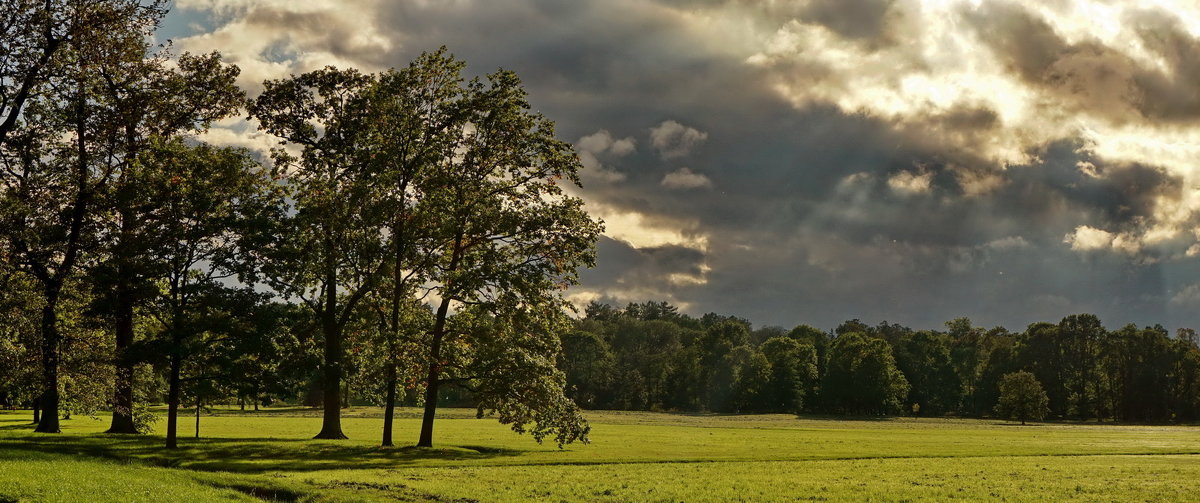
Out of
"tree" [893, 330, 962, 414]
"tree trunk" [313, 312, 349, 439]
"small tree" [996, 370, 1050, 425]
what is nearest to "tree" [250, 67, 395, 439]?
"tree trunk" [313, 312, 349, 439]

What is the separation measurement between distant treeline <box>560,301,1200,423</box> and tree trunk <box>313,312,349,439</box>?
394ft

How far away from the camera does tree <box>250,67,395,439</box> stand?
149ft

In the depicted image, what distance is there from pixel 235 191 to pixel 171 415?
10.6 metres

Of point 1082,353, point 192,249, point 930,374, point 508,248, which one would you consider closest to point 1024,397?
point 930,374

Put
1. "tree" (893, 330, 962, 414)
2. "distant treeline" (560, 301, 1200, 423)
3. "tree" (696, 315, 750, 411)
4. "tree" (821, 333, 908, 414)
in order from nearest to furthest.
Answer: "tree" (821, 333, 908, 414)
"distant treeline" (560, 301, 1200, 423)
"tree" (696, 315, 750, 411)
"tree" (893, 330, 962, 414)

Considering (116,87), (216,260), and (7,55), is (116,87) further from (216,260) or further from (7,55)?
(216,260)

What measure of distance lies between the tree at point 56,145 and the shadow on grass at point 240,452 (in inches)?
179

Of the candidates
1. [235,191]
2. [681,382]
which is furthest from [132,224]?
[681,382]

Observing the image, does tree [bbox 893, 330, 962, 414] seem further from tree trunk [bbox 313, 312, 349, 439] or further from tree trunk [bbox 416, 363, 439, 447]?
tree trunk [bbox 313, 312, 349, 439]

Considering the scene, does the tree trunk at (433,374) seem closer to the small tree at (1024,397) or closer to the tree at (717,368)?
the small tree at (1024,397)

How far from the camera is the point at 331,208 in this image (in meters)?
45.9

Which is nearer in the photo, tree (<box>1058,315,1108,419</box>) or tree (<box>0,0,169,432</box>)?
tree (<box>0,0,169,432</box>)

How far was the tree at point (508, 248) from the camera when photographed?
153ft

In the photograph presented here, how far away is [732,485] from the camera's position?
104ft
